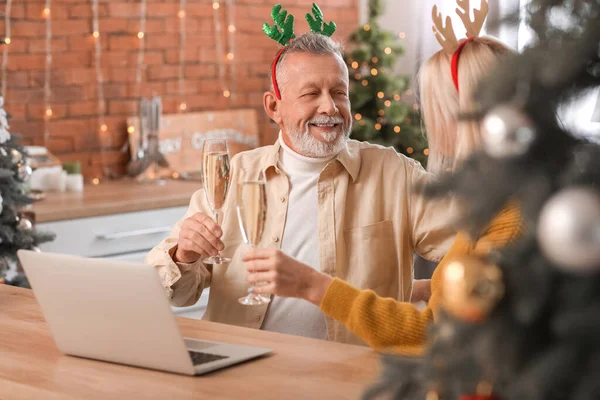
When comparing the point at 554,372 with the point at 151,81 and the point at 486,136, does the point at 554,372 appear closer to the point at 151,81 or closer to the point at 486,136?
the point at 486,136

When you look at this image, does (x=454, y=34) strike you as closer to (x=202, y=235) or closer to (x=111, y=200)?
(x=202, y=235)

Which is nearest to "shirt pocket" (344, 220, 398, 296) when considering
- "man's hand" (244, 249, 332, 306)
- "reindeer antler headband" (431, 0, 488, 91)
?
"reindeer antler headband" (431, 0, 488, 91)

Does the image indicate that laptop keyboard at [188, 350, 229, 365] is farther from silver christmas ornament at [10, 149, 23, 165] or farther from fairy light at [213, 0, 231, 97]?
fairy light at [213, 0, 231, 97]

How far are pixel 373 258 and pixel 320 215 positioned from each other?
177mm

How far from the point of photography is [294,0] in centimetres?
524

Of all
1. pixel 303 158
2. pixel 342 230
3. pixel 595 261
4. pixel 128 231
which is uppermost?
pixel 595 261

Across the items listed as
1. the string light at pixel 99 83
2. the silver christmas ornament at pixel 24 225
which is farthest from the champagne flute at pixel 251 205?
the string light at pixel 99 83

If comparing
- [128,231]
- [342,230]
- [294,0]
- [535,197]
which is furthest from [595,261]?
[294,0]

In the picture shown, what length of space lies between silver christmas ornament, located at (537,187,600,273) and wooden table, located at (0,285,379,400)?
2.11 ft

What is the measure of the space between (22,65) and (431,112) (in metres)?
2.92

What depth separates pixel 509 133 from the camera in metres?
0.89

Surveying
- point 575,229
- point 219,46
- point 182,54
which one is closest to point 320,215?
point 575,229

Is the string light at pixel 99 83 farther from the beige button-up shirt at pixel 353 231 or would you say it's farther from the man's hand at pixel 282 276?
the man's hand at pixel 282 276

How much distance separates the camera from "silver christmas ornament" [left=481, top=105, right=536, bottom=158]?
89 centimetres
